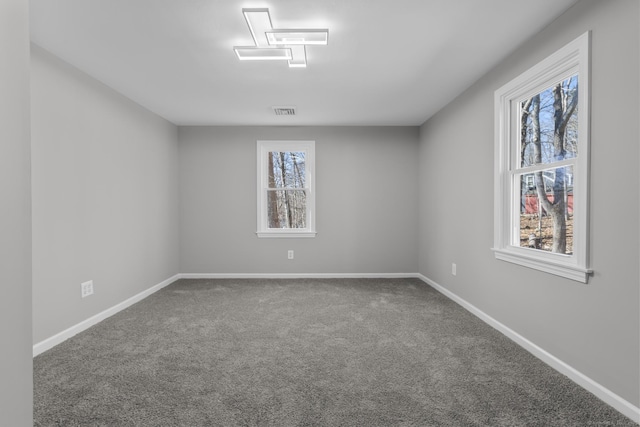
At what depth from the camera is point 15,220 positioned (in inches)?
38.2

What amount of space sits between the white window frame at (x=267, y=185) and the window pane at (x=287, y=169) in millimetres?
65


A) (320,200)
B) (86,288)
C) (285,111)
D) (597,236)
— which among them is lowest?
(86,288)

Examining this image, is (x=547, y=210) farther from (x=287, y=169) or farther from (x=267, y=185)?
(x=267, y=185)

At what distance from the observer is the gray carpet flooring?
69.8 inches

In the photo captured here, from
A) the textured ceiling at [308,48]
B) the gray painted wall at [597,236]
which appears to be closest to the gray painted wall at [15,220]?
the textured ceiling at [308,48]

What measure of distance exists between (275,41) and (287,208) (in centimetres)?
306

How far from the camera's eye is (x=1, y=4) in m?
0.92

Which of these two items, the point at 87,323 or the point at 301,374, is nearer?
the point at 301,374

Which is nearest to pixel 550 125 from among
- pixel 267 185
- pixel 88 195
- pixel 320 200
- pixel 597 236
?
pixel 597 236

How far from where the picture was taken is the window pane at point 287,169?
5.32m

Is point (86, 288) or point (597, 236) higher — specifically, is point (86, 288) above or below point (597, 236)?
below

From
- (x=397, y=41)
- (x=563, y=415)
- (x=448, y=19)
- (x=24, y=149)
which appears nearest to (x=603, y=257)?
(x=563, y=415)

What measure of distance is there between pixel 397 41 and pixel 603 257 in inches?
76.5

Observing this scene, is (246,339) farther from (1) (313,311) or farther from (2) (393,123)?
(2) (393,123)
